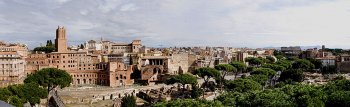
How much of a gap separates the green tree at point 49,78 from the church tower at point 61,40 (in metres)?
23.3

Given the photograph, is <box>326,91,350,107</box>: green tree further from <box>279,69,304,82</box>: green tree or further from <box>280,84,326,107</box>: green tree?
<box>279,69,304,82</box>: green tree

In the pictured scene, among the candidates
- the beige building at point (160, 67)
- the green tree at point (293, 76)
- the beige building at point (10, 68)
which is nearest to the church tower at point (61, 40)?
the beige building at point (160, 67)

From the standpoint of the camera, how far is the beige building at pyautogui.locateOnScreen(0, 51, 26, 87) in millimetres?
60884

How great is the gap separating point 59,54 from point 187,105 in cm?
5445

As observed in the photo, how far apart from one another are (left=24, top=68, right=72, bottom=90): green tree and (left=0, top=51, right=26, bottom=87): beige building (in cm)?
444

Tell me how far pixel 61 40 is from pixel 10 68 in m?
21.8

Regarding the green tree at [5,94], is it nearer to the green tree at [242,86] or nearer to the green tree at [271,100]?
the green tree at [271,100]

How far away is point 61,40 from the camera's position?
275 feet

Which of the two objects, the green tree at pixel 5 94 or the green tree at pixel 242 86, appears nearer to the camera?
the green tree at pixel 5 94

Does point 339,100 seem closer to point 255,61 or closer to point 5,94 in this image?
point 5,94

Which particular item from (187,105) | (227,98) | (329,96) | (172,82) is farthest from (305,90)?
(172,82)

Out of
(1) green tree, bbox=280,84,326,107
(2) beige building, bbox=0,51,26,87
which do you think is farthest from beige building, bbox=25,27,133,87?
(1) green tree, bbox=280,84,326,107

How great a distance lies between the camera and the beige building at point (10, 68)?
2397 inches

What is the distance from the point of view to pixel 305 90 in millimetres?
33688
